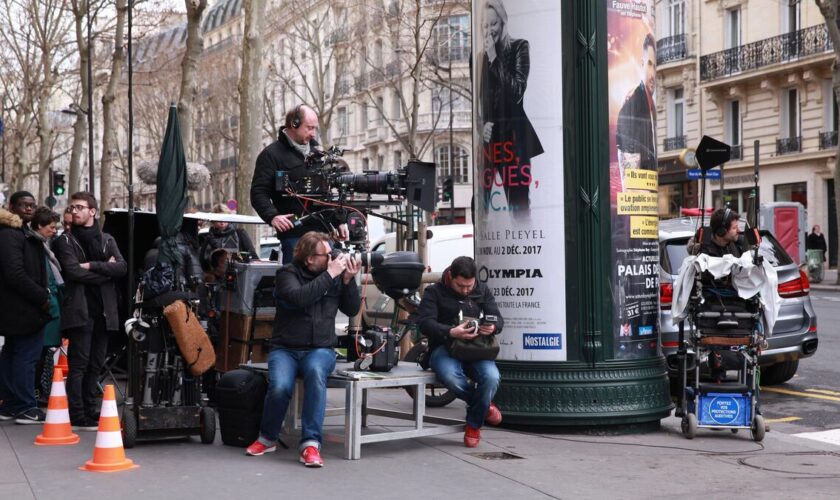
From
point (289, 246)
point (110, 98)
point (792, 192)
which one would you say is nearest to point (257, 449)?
point (289, 246)

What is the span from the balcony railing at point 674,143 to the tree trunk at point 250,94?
85.9 feet

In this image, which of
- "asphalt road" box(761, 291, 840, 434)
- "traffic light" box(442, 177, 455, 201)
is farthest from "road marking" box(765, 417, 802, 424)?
"traffic light" box(442, 177, 455, 201)

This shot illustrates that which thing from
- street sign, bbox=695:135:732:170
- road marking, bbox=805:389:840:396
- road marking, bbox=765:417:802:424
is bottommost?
road marking, bbox=765:417:802:424

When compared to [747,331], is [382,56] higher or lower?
higher

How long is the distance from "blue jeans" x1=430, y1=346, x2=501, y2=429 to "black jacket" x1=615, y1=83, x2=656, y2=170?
82.9 inches

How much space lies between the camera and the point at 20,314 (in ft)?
29.3

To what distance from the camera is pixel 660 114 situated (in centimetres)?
4438

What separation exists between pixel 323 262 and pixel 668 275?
4437 millimetres

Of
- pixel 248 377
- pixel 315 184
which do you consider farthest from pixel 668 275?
pixel 248 377

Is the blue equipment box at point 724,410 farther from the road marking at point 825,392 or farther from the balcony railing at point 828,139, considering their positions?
the balcony railing at point 828,139

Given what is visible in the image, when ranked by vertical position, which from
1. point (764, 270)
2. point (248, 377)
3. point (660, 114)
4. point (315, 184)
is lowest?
point (248, 377)

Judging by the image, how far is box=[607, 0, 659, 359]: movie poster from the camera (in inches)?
342

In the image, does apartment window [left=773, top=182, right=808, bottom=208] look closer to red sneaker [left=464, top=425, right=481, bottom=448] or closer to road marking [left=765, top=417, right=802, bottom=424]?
road marking [left=765, top=417, right=802, bottom=424]

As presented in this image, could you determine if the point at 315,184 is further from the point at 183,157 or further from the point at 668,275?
the point at 668,275
